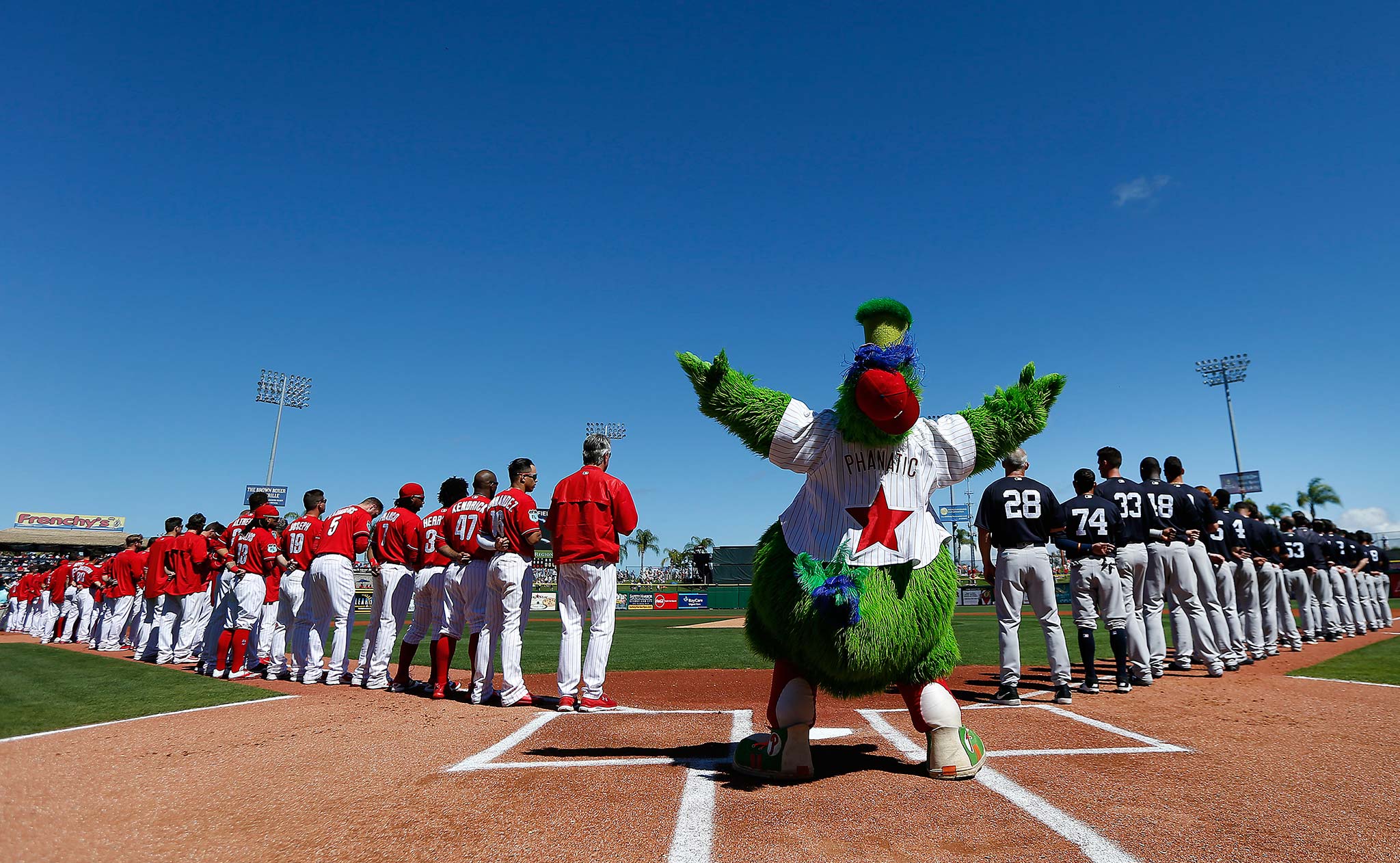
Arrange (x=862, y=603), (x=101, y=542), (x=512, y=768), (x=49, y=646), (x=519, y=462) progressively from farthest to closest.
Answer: (x=101, y=542), (x=49, y=646), (x=519, y=462), (x=512, y=768), (x=862, y=603)

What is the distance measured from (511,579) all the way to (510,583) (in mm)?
31

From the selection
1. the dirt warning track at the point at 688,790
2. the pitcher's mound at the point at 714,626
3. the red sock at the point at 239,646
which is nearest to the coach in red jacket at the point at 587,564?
the dirt warning track at the point at 688,790

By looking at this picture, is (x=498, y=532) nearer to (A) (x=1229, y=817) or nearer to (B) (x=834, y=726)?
(B) (x=834, y=726)

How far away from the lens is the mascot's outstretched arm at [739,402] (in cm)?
337

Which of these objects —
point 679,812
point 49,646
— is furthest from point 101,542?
point 679,812

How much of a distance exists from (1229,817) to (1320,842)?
0.28 m

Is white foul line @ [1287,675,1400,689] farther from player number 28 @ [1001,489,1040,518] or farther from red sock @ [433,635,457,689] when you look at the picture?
red sock @ [433,635,457,689]

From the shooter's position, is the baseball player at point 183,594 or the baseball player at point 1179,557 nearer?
the baseball player at point 1179,557

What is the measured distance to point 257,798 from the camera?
3041 millimetres

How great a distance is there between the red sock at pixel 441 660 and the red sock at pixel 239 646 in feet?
9.77

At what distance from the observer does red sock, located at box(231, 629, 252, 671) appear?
Result: 25.0 ft

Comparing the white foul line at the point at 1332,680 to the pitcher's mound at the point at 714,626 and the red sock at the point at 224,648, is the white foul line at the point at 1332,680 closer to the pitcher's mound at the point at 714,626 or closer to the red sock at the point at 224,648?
the red sock at the point at 224,648

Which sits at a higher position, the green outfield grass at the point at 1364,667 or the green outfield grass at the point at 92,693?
the green outfield grass at the point at 1364,667

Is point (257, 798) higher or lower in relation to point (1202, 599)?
lower
